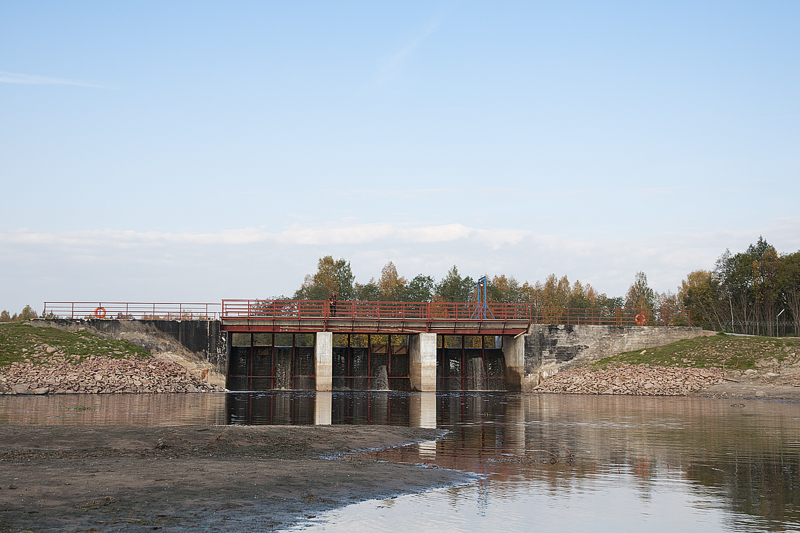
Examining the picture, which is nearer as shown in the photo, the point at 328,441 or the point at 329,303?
the point at 328,441

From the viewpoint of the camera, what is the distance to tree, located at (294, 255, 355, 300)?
121m

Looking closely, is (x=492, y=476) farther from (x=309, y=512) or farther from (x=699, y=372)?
(x=699, y=372)

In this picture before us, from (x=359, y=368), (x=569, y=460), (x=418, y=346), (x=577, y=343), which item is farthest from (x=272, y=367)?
(x=569, y=460)

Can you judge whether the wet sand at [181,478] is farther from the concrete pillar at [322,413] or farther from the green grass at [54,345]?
the green grass at [54,345]

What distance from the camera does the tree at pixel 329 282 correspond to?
398 feet

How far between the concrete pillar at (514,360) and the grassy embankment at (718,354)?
587 centimetres

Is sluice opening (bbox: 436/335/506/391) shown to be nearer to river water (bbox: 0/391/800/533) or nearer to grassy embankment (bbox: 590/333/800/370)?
grassy embankment (bbox: 590/333/800/370)

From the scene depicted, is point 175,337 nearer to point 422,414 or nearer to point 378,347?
point 378,347

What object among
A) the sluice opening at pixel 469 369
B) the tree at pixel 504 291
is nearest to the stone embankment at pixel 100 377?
the sluice opening at pixel 469 369

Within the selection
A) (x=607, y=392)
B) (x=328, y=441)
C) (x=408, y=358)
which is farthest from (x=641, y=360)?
(x=328, y=441)

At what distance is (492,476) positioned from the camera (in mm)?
15125

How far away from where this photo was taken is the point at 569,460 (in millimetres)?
17703

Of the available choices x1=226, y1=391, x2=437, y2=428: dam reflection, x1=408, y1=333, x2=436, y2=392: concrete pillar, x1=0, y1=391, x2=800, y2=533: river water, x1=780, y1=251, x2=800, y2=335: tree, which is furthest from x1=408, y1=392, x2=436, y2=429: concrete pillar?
x1=780, y1=251, x2=800, y2=335: tree

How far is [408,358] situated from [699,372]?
957 inches
